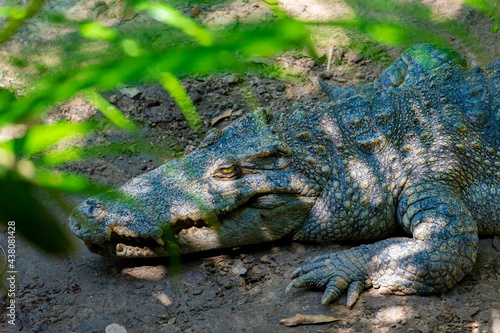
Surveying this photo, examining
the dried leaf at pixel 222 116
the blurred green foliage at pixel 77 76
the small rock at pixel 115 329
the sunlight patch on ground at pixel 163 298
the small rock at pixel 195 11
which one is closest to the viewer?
the blurred green foliage at pixel 77 76

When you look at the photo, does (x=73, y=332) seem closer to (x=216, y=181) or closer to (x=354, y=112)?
(x=216, y=181)

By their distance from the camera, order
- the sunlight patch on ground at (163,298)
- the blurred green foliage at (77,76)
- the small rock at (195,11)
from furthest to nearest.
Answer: the small rock at (195,11)
the sunlight patch on ground at (163,298)
the blurred green foliage at (77,76)

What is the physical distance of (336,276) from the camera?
315 centimetres

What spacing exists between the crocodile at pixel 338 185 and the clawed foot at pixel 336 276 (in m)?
0.01

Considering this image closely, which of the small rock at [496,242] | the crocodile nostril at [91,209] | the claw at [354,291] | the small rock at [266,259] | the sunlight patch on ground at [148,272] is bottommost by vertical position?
the sunlight patch on ground at [148,272]

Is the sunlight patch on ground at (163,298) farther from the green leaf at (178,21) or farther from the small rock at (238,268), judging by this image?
the green leaf at (178,21)

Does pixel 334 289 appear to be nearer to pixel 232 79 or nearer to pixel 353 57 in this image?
pixel 232 79

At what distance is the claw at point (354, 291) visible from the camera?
9.90ft

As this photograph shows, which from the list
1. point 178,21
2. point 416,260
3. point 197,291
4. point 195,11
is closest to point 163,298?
point 197,291

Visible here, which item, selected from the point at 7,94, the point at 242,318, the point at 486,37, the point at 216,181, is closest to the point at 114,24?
the point at 216,181

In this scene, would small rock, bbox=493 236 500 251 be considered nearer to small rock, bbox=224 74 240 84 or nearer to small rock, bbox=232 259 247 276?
small rock, bbox=232 259 247 276

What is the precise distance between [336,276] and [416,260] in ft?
1.79

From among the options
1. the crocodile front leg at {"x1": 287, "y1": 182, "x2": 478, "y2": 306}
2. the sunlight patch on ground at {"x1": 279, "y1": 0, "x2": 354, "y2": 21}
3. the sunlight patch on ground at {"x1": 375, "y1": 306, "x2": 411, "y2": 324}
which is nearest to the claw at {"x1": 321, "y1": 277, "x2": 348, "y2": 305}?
the crocodile front leg at {"x1": 287, "y1": 182, "x2": 478, "y2": 306}

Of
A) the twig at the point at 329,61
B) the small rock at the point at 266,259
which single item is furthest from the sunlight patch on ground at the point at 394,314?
the twig at the point at 329,61
